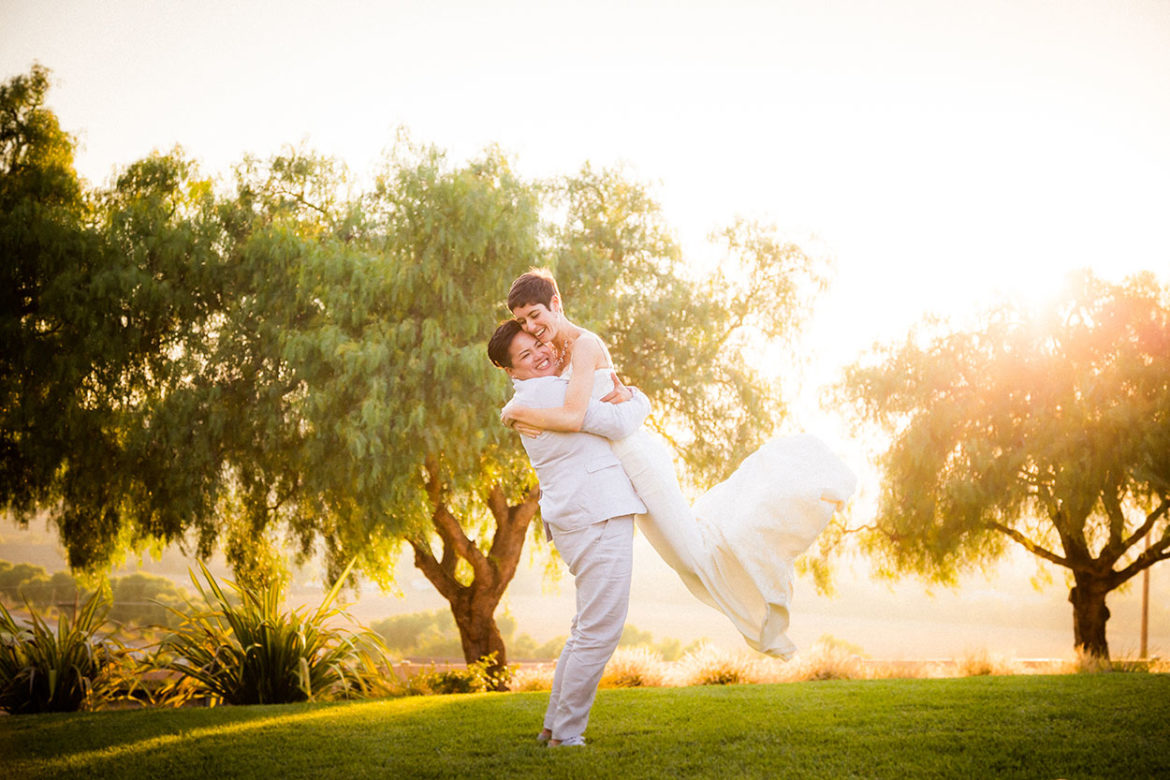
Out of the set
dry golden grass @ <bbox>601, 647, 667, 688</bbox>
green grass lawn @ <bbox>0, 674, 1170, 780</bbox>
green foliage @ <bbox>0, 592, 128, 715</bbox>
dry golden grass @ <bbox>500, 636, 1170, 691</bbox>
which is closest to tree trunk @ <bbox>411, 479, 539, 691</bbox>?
dry golden grass @ <bbox>500, 636, 1170, 691</bbox>

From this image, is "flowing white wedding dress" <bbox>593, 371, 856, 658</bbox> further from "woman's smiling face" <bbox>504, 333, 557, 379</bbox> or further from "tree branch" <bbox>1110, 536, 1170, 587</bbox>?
"tree branch" <bbox>1110, 536, 1170, 587</bbox>

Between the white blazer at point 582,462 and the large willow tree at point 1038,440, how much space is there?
1092 centimetres

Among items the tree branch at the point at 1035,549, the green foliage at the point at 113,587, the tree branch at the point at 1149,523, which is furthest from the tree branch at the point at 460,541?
the tree branch at the point at 1149,523

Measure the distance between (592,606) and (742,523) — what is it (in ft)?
2.77

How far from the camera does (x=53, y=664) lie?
708 centimetres

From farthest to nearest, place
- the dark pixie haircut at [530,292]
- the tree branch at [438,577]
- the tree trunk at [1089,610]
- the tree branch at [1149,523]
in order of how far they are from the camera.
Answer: the tree trunk at [1089,610] → the tree branch at [438,577] → the tree branch at [1149,523] → the dark pixie haircut at [530,292]

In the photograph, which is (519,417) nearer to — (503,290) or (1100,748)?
(1100,748)

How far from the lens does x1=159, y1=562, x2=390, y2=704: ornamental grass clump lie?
669cm

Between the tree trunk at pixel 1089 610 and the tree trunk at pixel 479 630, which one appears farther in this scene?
the tree trunk at pixel 1089 610

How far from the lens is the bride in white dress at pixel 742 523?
3760mm

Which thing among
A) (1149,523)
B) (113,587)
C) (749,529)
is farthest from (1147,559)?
(113,587)

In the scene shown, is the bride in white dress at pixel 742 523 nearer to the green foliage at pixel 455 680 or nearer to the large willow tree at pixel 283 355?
the green foliage at pixel 455 680

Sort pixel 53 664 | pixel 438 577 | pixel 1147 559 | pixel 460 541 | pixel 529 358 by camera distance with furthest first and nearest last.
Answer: pixel 438 577 → pixel 1147 559 → pixel 460 541 → pixel 53 664 → pixel 529 358

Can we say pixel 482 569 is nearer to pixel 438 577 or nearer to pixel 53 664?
pixel 438 577
